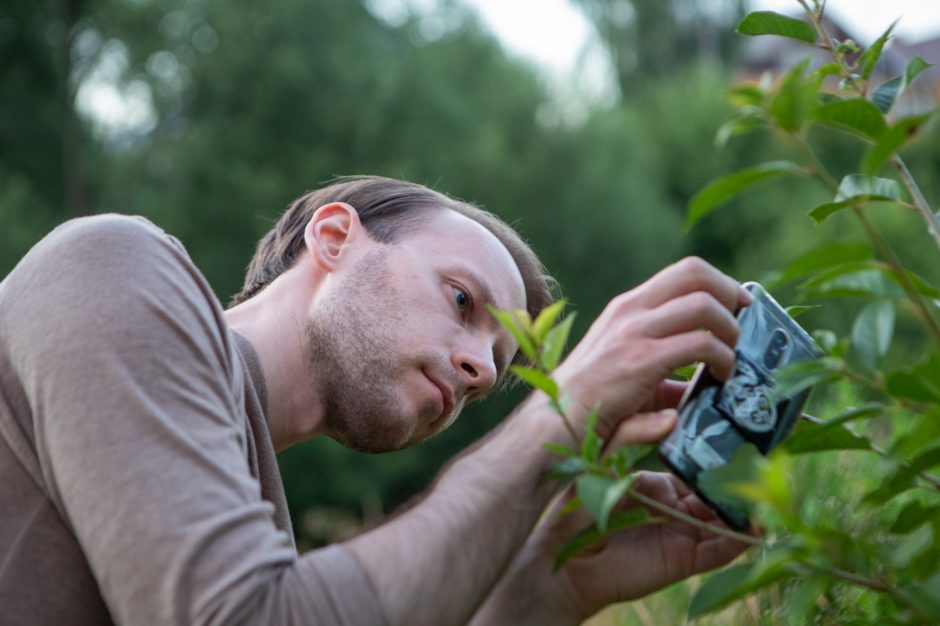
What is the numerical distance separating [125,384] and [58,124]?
59.0 feet

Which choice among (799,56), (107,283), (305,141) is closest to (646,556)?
(107,283)

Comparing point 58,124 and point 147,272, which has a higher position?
point 147,272

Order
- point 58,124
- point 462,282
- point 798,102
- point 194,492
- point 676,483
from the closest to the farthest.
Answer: point 798,102
point 194,492
point 676,483
point 462,282
point 58,124

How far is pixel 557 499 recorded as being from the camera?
1.38 meters

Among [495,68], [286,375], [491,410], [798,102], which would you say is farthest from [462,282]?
[495,68]

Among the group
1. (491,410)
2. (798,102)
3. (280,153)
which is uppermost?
(798,102)

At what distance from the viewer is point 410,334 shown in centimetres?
193

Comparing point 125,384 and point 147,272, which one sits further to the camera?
point 147,272

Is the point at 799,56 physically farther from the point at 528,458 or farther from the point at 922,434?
the point at 922,434

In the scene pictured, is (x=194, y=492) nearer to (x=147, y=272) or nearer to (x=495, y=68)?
(x=147, y=272)

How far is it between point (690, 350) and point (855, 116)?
0.97 ft

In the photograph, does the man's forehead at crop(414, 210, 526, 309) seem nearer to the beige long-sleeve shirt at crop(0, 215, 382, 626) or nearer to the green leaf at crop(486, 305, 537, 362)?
the beige long-sleeve shirt at crop(0, 215, 382, 626)

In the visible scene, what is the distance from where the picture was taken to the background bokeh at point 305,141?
17.7 m

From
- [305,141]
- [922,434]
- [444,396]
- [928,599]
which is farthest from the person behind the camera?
→ [305,141]
